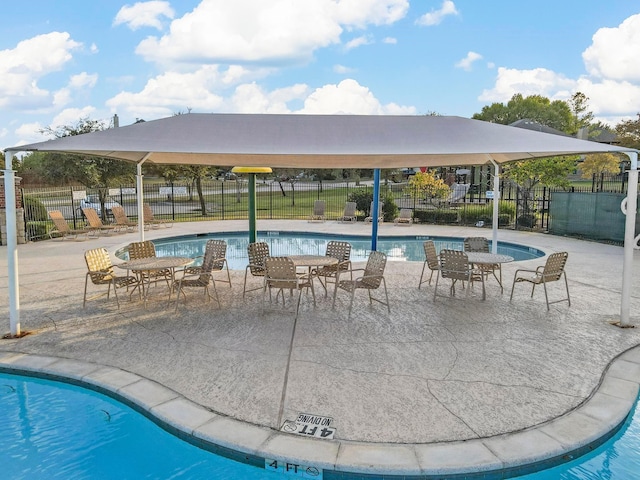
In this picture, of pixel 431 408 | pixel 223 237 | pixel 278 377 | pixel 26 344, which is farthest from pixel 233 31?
pixel 431 408

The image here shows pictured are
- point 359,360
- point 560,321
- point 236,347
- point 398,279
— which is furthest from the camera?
point 398,279

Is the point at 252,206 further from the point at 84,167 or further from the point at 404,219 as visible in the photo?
the point at 84,167

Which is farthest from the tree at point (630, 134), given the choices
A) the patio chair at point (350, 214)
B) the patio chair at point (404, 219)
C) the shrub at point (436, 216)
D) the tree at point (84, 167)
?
the tree at point (84, 167)

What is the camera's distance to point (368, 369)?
16.1ft

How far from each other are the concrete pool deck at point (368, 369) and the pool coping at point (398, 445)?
0.04 feet

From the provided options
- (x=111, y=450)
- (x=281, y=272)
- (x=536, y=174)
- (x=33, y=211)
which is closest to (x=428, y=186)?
(x=536, y=174)

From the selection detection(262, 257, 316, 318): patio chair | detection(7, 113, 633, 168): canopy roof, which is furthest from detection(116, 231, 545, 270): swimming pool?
detection(7, 113, 633, 168): canopy roof

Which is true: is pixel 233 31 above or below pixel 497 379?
above

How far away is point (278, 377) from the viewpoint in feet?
15.5

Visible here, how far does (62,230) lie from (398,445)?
47.1 feet

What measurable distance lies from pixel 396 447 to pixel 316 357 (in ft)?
6.10

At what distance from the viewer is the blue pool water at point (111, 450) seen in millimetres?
3570

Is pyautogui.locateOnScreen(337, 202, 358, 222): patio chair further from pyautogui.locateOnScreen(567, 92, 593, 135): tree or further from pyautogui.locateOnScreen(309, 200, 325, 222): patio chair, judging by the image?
pyautogui.locateOnScreen(567, 92, 593, 135): tree

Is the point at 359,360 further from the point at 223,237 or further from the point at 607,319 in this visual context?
the point at 223,237
